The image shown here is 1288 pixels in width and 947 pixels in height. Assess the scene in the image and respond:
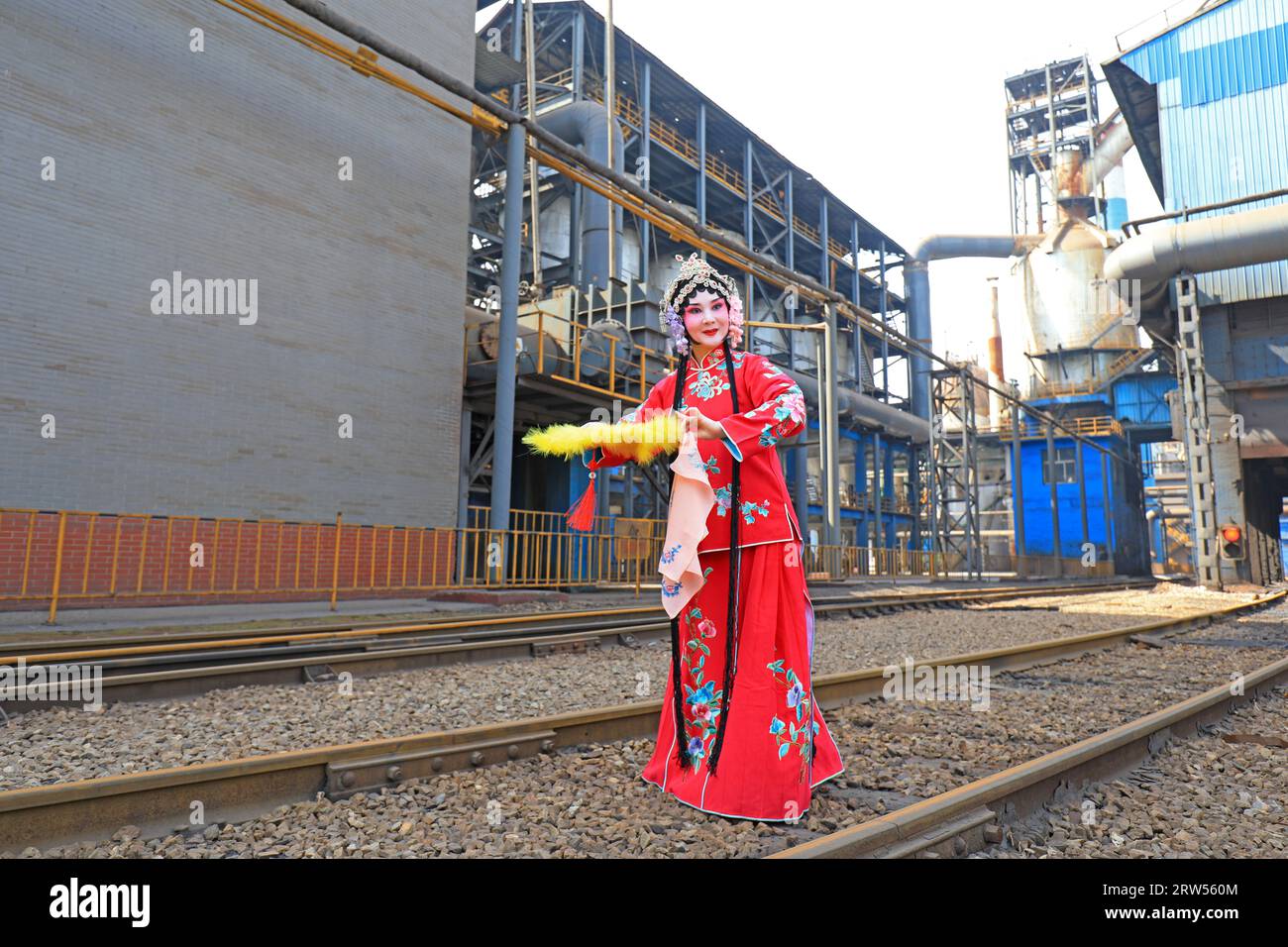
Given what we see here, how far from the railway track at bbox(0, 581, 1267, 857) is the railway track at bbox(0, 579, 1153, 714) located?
2.36 meters

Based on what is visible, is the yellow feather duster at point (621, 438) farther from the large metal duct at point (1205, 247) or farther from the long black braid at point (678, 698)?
the large metal duct at point (1205, 247)

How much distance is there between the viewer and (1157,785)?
10.3 feet

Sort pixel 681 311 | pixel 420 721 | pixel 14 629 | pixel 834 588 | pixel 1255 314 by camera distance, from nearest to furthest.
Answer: pixel 681 311 → pixel 420 721 → pixel 14 629 → pixel 834 588 → pixel 1255 314

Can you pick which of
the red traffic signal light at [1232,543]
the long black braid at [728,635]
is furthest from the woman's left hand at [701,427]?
the red traffic signal light at [1232,543]

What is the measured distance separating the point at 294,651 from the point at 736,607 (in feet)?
14.5

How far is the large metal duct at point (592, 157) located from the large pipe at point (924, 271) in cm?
2029

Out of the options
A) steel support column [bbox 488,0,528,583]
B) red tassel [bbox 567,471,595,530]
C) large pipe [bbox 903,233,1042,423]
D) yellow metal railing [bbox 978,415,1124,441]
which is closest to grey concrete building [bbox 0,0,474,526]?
steel support column [bbox 488,0,528,583]

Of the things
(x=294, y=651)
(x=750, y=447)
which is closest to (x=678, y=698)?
(x=750, y=447)

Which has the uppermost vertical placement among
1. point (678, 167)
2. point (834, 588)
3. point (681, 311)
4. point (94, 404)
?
point (678, 167)

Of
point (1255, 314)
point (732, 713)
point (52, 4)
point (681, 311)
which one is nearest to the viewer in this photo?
point (732, 713)

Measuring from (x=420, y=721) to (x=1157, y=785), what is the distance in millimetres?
3343

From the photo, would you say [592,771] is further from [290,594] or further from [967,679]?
[290,594]

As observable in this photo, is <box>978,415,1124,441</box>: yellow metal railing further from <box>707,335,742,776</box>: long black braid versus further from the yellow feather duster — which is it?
the yellow feather duster
